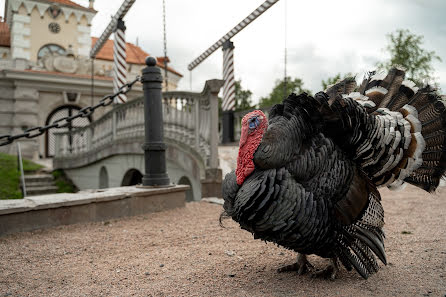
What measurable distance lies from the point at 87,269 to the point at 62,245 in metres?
0.94

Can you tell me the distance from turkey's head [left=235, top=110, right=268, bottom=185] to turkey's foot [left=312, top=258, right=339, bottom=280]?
0.94 m

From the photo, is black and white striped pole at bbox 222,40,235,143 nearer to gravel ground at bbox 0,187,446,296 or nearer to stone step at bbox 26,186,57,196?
stone step at bbox 26,186,57,196

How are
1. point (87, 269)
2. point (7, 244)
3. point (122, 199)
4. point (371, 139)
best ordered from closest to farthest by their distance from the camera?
point (371, 139)
point (87, 269)
point (7, 244)
point (122, 199)

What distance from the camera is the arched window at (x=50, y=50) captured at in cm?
1987

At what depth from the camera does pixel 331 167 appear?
237 centimetres

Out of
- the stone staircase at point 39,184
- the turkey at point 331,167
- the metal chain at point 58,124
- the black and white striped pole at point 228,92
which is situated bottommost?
the stone staircase at point 39,184

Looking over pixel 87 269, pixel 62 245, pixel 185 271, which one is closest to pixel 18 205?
pixel 62 245

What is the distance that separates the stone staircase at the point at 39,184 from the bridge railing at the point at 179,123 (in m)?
1.62

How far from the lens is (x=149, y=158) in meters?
5.62

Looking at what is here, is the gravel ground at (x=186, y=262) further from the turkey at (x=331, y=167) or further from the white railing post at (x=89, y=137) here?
the white railing post at (x=89, y=137)

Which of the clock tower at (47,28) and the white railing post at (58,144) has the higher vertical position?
the clock tower at (47,28)

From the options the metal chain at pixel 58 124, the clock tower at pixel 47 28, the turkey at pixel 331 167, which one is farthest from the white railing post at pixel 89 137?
the turkey at pixel 331 167

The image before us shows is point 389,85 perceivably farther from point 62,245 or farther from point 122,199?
point 122,199

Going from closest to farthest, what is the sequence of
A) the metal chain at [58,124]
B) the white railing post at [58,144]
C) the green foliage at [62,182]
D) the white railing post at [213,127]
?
the metal chain at [58,124], the white railing post at [213,127], the green foliage at [62,182], the white railing post at [58,144]
